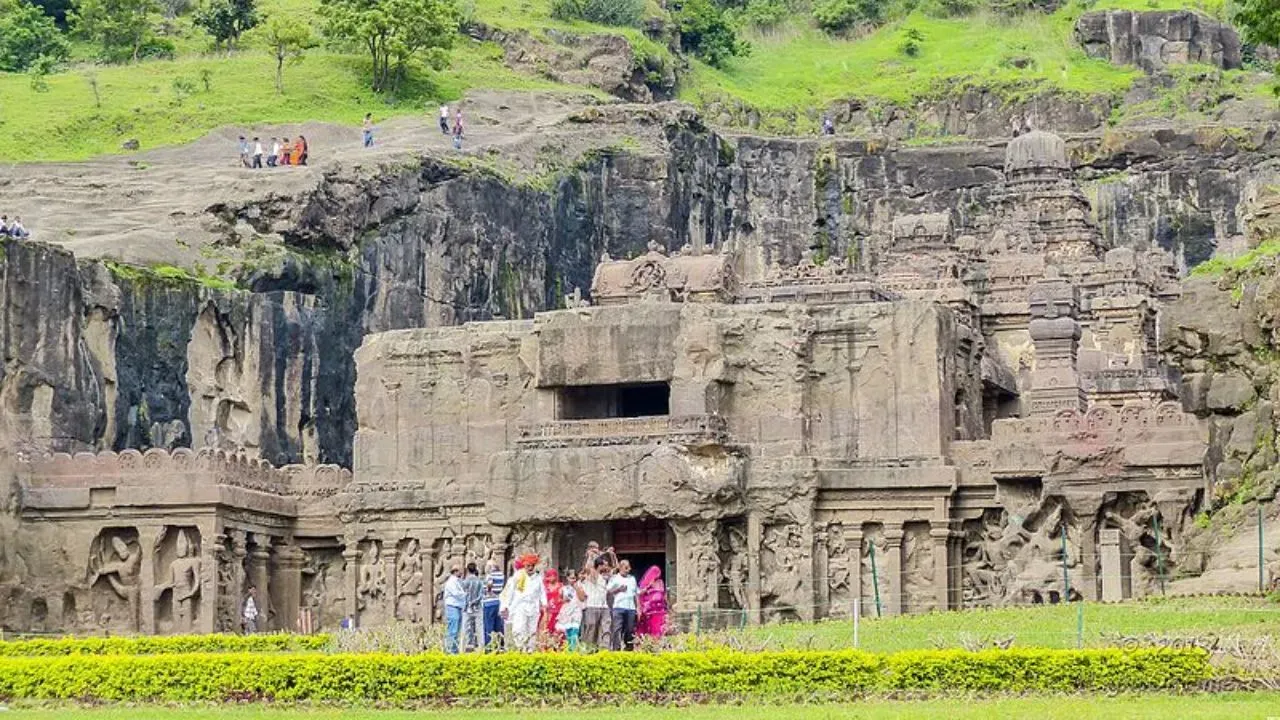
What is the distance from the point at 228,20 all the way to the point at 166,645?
212 ft

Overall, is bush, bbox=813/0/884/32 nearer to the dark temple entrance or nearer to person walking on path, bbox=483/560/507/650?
the dark temple entrance

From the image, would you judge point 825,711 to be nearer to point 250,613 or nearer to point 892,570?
point 892,570

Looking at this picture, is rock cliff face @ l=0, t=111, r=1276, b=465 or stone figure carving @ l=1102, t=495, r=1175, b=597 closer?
stone figure carving @ l=1102, t=495, r=1175, b=597

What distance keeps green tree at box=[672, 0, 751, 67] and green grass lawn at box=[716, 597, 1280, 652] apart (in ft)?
242

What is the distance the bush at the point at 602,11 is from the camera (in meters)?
114

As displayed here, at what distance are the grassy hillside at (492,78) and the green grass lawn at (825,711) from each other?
5614 centimetres

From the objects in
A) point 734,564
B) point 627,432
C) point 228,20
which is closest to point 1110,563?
point 734,564

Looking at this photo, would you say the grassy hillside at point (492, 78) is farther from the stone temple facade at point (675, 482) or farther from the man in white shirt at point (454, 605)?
the man in white shirt at point (454, 605)

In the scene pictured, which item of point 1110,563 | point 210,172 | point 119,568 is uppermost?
point 210,172

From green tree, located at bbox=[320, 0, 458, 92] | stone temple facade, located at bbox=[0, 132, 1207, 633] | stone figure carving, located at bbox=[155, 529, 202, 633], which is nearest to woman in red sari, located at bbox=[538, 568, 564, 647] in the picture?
stone temple facade, located at bbox=[0, 132, 1207, 633]

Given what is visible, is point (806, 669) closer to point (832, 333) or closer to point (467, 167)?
point (832, 333)

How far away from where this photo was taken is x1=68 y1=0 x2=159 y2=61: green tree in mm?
110500

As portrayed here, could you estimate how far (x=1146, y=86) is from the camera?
116375mm

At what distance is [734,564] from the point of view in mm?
62406
